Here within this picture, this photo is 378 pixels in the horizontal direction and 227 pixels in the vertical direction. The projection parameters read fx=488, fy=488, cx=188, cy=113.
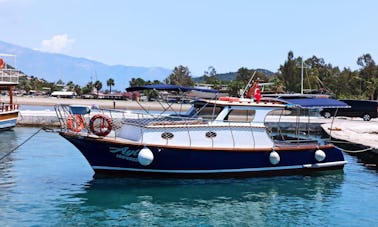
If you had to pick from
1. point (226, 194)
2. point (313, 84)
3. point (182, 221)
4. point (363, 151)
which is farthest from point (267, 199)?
point (313, 84)

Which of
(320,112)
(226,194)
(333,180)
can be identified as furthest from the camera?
(320,112)

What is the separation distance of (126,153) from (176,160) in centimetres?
175

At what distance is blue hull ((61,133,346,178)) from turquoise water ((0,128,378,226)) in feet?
1.10

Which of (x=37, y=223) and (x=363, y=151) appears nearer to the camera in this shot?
(x=37, y=223)

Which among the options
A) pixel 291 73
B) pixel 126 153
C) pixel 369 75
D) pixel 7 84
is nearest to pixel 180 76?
pixel 291 73

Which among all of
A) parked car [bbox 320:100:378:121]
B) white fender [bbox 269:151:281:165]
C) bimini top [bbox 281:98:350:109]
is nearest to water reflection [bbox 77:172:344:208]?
white fender [bbox 269:151:281:165]

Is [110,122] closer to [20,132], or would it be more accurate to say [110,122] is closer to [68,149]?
[68,149]

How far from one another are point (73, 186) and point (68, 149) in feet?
31.3

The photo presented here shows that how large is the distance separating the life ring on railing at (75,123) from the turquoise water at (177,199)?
1.90 m

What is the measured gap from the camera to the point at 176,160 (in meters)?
17.0

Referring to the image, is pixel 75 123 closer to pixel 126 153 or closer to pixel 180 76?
pixel 126 153

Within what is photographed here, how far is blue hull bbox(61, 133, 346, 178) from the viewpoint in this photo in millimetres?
16625

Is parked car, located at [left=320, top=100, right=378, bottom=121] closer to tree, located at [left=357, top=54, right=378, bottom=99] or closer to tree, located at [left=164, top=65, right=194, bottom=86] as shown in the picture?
tree, located at [left=357, top=54, right=378, bottom=99]

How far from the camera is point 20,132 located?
33.6 m
